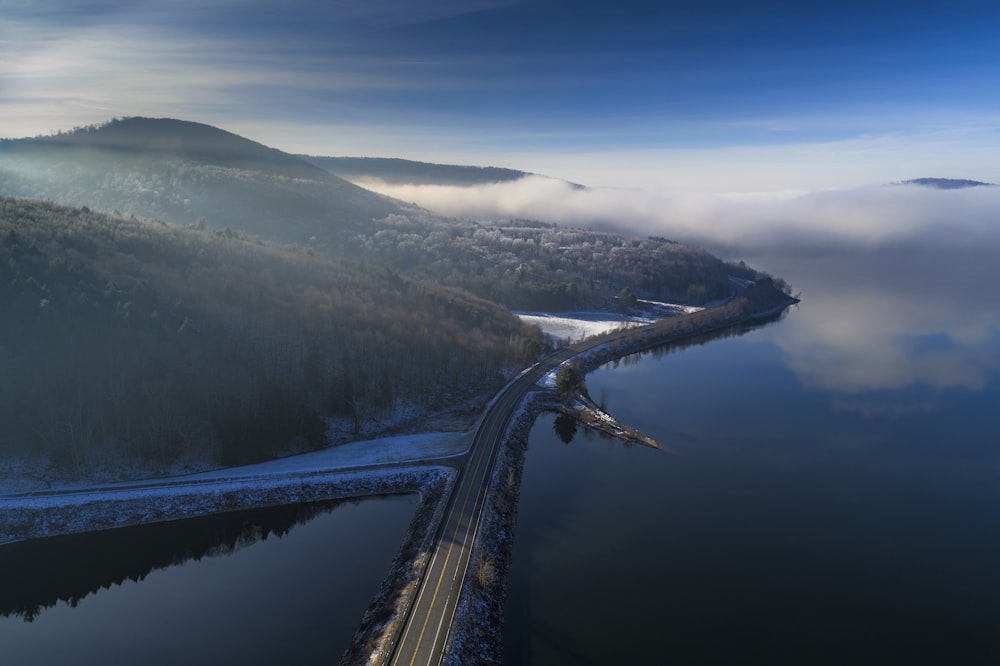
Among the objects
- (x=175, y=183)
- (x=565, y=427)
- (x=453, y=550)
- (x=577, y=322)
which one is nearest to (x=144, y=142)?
(x=175, y=183)

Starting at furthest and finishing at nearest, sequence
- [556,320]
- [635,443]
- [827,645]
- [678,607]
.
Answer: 1. [556,320]
2. [635,443]
3. [678,607]
4. [827,645]

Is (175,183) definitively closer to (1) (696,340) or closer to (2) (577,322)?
(2) (577,322)

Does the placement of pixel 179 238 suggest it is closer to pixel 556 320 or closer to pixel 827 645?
pixel 556 320

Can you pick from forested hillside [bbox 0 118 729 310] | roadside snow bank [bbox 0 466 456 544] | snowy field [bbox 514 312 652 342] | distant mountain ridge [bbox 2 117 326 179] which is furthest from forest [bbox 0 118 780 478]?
distant mountain ridge [bbox 2 117 326 179]

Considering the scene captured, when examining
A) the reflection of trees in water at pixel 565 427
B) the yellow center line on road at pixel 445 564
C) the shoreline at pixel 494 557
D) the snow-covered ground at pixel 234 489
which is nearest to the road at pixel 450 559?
the yellow center line on road at pixel 445 564

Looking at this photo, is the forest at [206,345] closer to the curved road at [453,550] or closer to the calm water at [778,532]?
the curved road at [453,550]

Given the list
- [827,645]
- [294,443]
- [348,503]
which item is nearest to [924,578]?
[827,645]

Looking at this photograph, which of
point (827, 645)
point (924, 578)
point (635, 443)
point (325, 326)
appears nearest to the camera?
point (827, 645)
